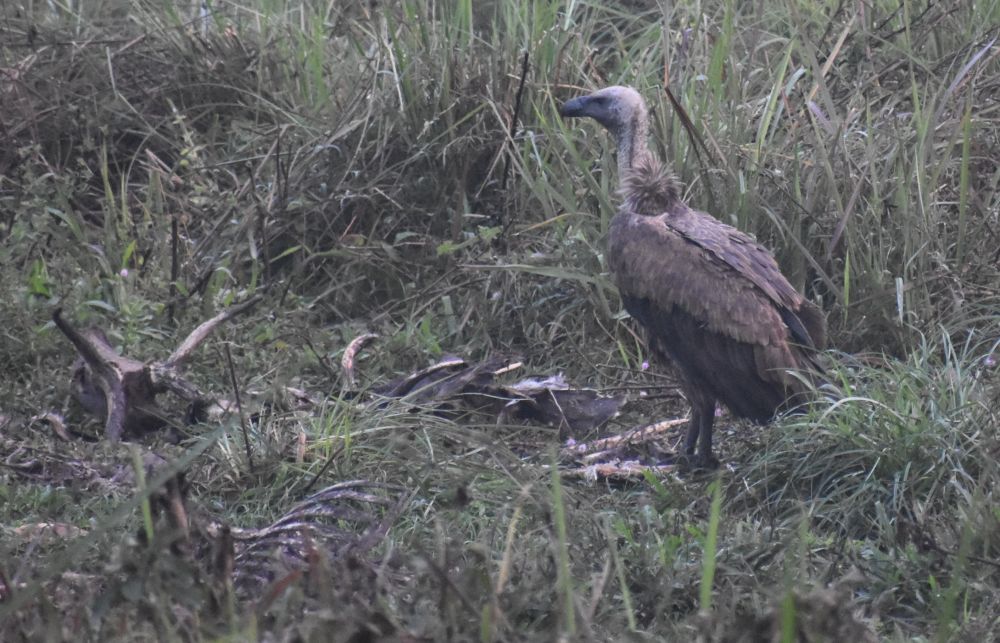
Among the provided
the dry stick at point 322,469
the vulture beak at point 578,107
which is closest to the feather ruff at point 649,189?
the vulture beak at point 578,107

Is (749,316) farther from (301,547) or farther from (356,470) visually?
(301,547)

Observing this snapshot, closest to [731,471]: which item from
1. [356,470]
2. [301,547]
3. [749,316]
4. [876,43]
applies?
[749,316]

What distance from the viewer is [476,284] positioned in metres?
5.31

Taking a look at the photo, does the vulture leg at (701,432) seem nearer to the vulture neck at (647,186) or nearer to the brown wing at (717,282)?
the brown wing at (717,282)

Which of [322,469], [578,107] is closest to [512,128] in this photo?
[578,107]

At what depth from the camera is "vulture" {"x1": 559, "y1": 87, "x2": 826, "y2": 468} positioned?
418cm

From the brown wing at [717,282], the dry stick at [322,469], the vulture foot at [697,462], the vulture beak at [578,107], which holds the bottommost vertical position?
the vulture foot at [697,462]

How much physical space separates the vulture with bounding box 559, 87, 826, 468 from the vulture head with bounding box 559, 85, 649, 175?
387 mm

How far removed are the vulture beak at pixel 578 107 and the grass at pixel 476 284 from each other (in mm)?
99

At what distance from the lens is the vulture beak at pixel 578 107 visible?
511 cm

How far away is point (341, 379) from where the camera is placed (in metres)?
4.66

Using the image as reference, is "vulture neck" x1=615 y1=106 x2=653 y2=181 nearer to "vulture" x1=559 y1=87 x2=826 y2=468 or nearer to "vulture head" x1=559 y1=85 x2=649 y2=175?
"vulture head" x1=559 y1=85 x2=649 y2=175

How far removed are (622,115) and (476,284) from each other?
91cm

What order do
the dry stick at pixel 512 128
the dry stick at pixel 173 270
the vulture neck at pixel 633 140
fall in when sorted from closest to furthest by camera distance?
the vulture neck at pixel 633 140, the dry stick at pixel 173 270, the dry stick at pixel 512 128
